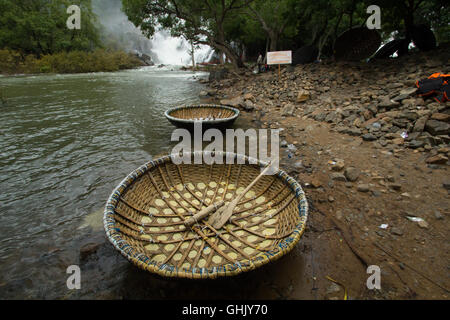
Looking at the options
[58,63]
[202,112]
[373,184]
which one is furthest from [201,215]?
[58,63]

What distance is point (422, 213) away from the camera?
238 cm

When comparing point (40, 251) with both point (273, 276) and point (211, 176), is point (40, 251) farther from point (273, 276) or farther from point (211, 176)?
point (273, 276)

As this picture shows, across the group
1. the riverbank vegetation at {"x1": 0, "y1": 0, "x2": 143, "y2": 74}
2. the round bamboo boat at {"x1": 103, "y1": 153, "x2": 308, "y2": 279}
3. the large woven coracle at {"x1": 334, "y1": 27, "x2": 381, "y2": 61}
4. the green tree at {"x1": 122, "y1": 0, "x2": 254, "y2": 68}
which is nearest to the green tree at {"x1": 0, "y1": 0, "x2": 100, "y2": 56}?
the riverbank vegetation at {"x1": 0, "y1": 0, "x2": 143, "y2": 74}

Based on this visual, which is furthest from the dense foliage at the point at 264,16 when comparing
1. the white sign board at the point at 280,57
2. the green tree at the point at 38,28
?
the green tree at the point at 38,28

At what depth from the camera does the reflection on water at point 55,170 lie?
218 cm

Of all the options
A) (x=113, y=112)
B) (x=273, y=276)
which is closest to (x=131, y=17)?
(x=113, y=112)

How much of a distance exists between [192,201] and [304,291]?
5.41ft

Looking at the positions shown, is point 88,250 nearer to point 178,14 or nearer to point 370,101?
point 370,101

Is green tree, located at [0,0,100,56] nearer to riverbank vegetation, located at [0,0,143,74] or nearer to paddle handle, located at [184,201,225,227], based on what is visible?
riverbank vegetation, located at [0,0,143,74]

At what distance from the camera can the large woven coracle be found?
8.31m

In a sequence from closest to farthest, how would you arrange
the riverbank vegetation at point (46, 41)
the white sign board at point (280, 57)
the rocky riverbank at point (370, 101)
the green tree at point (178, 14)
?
the rocky riverbank at point (370, 101) < the white sign board at point (280, 57) < the green tree at point (178, 14) < the riverbank vegetation at point (46, 41)

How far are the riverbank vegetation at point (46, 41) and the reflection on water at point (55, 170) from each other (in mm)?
17564

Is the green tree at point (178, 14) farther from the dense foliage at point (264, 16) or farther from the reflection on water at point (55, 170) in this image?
the reflection on water at point (55, 170)

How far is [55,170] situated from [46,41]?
3320 cm
